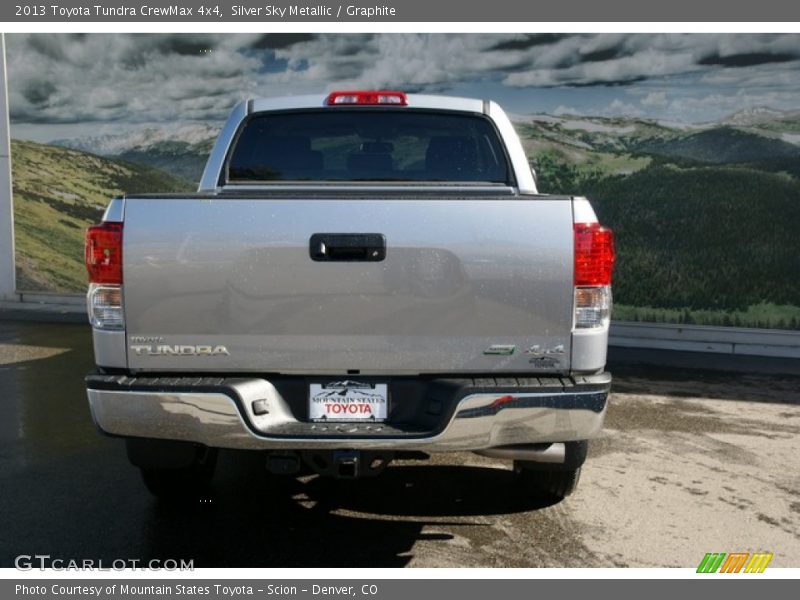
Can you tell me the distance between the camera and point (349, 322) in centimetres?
322

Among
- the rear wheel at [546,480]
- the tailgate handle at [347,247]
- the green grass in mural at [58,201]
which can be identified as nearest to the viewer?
the tailgate handle at [347,247]

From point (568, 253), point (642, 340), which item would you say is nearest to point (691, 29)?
point (642, 340)

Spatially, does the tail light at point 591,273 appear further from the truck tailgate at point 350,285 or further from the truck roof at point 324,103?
the truck roof at point 324,103

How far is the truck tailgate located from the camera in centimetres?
316

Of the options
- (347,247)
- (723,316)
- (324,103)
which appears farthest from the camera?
(723,316)

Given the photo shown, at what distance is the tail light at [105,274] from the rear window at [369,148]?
143 centimetres

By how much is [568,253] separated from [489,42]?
714 cm

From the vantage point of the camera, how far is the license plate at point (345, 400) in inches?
129

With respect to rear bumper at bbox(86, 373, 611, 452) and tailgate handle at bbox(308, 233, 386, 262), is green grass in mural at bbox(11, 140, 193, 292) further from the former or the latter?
tailgate handle at bbox(308, 233, 386, 262)

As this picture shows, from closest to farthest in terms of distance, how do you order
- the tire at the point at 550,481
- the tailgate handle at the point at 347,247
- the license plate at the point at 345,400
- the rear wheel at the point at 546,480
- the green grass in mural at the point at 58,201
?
1. the tailgate handle at the point at 347,247
2. the license plate at the point at 345,400
3. the rear wheel at the point at 546,480
4. the tire at the point at 550,481
5. the green grass in mural at the point at 58,201

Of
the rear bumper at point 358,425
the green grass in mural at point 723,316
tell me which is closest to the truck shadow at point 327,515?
the rear bumper at point 358,425

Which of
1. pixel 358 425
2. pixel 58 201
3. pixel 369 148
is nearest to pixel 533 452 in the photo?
pixel 358 425

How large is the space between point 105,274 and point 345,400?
1.11 metres

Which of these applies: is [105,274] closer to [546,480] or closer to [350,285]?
[350,285]
